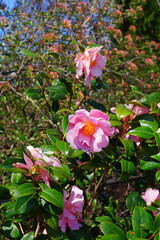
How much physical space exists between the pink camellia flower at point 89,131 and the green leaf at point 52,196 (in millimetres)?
183

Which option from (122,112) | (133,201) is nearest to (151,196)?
(133,201)

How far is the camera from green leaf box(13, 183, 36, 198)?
613 mm

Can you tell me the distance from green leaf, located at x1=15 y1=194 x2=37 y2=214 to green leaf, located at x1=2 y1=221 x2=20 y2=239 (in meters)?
0.46

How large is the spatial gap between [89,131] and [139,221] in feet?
1.23

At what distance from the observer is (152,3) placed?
271 inches

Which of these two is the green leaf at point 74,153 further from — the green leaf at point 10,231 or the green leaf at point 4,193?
the green leaf at point 10,231

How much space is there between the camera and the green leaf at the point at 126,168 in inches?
31.2

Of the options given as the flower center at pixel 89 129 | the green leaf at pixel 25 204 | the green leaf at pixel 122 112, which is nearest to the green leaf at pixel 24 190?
the green leaf at pixel 25 204

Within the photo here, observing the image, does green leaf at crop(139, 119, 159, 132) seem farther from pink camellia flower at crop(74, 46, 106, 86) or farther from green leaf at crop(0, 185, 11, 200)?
green leaf at crop(0, 185, 11, 200)

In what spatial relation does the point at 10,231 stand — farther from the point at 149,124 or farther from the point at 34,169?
the point at 149,124

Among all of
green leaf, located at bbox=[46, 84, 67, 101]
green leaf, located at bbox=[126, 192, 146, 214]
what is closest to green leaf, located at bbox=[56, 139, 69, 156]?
green leaf, located at bbox=[46, 84, 67, 101]

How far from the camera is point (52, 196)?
631 millimetres

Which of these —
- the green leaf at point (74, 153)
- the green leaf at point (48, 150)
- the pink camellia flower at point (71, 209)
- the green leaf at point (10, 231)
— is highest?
the green leaf at point (48, 150)

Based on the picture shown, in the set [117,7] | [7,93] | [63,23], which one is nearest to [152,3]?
[117,7]
